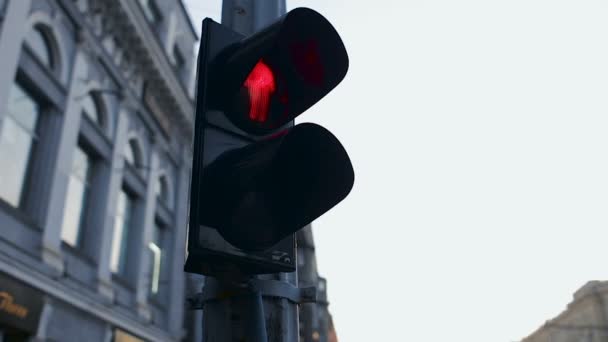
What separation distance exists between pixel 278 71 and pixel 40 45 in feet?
46.6

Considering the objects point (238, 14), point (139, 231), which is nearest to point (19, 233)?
point (139, 231)

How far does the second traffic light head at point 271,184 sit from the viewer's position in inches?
68.1

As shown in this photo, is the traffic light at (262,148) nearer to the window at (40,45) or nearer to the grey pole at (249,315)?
the grey pole at (249,315)

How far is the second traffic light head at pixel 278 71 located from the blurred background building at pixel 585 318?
45.6m

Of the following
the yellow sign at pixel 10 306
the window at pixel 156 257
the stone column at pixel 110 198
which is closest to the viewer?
the yellow sign at pixel 10 306

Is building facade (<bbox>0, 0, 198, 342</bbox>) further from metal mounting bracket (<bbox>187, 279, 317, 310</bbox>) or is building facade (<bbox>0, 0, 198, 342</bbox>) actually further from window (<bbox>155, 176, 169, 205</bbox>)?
metal mounting bracket (<bbox>187, 279, 317, 310</bbox>)

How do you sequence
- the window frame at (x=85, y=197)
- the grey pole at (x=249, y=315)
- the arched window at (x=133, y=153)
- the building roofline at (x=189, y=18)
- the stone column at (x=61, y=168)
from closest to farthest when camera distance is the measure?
the grey pole at (x=249, y=315), the stone column at (x=61, y=168), the window frame at (x=85, y=197), the arched window at (x=133, y=153), the building roofline at (x=189, y=18)

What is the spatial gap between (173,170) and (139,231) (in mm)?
4500

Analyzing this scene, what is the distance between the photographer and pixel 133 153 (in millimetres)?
19391

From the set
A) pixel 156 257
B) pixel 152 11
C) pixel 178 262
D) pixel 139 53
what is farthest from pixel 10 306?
pixel 152 11

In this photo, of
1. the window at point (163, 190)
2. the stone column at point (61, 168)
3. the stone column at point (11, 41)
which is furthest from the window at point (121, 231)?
the stone column at point (11, 41)

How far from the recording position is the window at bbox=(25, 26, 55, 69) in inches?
542

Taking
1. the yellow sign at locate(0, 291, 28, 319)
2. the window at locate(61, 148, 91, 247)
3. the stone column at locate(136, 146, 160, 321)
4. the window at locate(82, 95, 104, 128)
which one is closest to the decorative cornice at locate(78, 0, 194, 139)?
the window at locate(82, 95, 104, 128)

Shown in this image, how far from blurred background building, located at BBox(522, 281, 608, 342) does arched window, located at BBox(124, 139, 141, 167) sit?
36.1 meters
